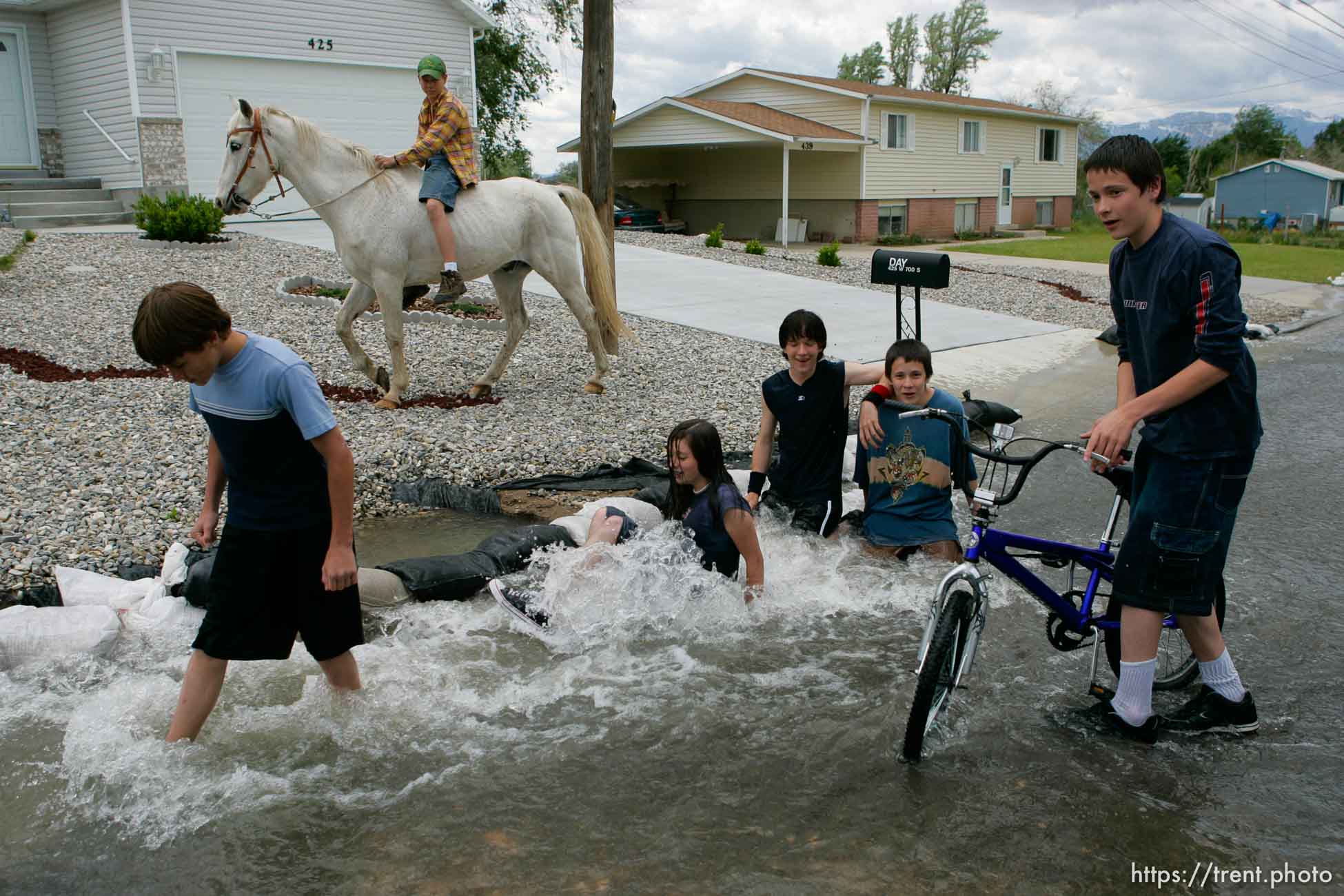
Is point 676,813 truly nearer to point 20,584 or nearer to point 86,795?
point 86,795

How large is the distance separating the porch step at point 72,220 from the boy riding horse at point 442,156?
12044 millimetres

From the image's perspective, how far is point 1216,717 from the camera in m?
3.56

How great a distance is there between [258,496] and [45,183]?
18798mm

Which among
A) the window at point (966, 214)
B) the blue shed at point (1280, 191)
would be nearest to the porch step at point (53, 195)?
the window at point (966, 214)

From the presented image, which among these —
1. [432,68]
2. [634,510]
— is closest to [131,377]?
[432,68]

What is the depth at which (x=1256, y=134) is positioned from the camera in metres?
75.8

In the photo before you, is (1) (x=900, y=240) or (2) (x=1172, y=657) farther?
(1) (x=900, y=240)

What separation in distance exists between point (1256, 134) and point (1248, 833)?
285 ft

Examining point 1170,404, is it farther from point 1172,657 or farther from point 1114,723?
point 1172,657

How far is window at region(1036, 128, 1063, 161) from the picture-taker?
40428 millimetres

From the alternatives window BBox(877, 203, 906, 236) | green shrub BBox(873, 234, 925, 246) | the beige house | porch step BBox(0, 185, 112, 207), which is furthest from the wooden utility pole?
window BBox(877, 203, 906, 236)

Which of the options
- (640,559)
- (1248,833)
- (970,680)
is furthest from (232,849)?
(1248,833)

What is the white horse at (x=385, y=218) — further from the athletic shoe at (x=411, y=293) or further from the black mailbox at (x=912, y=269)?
the black mailbox at (x=912, y=269)

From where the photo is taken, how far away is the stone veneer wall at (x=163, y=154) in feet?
60.0
